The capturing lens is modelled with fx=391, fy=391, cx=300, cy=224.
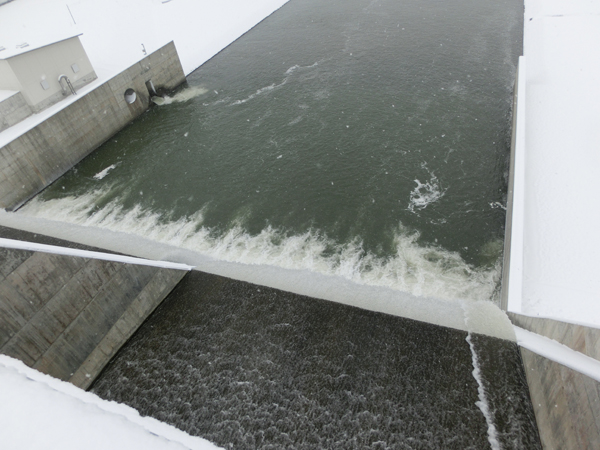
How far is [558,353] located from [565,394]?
0.93m

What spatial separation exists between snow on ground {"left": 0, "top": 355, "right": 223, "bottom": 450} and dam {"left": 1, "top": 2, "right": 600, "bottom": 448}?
3.70m

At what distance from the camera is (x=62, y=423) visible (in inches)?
231

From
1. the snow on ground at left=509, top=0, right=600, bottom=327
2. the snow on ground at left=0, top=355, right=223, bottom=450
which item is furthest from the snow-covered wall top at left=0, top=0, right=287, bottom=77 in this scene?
the snow on ground at left=509, top=0, right=600, bottom=327

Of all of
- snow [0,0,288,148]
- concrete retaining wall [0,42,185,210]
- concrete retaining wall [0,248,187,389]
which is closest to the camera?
concrete retaining wall [0,248,187,389]

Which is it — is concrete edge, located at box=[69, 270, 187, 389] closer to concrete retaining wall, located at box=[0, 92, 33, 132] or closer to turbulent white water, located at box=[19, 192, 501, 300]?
turbulent white water, located at box=[19, 192, 501, 300]

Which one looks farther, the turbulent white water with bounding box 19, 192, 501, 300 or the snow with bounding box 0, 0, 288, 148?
the snow with bounding box 0, 0, 288, 148

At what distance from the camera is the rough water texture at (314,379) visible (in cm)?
888

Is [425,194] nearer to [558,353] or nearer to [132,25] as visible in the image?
[558,353]

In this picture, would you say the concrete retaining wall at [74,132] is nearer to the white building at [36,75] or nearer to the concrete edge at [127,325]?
the white building at [36,75]

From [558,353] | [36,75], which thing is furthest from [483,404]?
[36,75]

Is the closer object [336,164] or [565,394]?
→ [565,394]

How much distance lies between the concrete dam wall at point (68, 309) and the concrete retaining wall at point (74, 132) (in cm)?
917

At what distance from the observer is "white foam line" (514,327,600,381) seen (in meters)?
7.63

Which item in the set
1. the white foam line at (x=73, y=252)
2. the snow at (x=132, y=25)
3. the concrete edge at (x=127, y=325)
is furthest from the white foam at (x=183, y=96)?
the concrete edge at (x=127, y=325)
